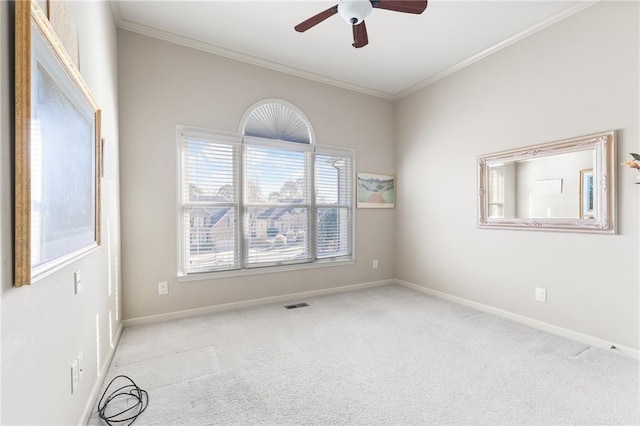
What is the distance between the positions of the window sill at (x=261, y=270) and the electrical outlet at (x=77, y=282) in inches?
67.3

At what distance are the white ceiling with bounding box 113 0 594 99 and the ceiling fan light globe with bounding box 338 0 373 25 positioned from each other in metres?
0.80

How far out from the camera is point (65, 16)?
4.81ft

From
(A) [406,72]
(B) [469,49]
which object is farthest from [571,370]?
(A) [406,72]

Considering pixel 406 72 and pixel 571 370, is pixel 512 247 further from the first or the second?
pixel 406 72

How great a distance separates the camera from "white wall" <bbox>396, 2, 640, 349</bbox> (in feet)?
8.21

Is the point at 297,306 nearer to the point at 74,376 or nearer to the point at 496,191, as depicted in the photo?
the point at 74,376

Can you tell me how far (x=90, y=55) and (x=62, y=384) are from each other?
188cm

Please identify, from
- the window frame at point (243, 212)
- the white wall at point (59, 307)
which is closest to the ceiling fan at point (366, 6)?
the white wall at point (59, 307)

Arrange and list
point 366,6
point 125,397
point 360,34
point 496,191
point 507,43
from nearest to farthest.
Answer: point 125,397, point 366,6, point 360,34, point 507,43, point 496,191

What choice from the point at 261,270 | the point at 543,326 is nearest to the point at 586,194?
the point at 543,326

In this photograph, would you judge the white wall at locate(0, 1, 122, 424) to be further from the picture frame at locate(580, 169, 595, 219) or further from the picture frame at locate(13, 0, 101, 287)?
the picture frame at locate(580, 169, 595, 219)

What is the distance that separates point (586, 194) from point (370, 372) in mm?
2396

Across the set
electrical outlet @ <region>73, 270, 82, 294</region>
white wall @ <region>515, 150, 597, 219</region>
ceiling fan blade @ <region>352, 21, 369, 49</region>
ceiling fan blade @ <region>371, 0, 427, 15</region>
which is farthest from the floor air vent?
ceiling fan blade @ <region>371, 0, 427, 15</region>

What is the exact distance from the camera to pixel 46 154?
1130mm
